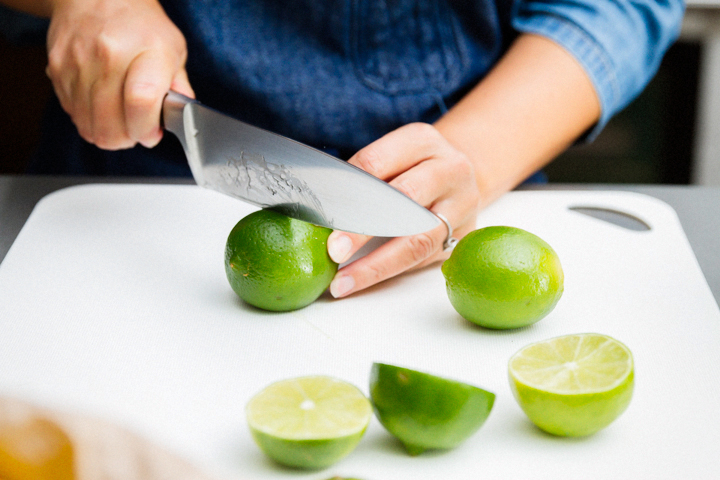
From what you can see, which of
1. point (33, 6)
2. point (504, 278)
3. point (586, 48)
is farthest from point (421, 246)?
point (33, 6)

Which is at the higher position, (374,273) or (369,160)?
(369,160)

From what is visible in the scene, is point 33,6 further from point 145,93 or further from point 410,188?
point 410,188

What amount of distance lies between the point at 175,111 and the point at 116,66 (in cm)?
13

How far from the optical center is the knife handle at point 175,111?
1.04 m

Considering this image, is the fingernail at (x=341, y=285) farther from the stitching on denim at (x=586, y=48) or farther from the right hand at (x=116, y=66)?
the stitching on denim at (x=586, y=48)

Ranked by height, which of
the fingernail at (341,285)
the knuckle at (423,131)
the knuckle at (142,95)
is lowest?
the fingernail at (341,285)

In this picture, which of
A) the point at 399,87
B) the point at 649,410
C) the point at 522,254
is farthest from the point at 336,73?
the point at 649,410

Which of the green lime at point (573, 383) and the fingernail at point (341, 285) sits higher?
the green lime at point (573, 383)

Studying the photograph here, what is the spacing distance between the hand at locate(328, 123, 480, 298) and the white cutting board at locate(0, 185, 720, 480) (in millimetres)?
42

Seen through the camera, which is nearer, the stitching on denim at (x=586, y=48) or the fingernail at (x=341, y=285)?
the fingernail at (x=341, y=285)

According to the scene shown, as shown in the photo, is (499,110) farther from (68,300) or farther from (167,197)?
(68,300)

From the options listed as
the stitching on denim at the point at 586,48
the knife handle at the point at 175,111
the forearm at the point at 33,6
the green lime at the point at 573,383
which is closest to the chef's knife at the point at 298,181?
the knife handle at the point at 175,111

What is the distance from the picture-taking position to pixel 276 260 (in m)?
0.90

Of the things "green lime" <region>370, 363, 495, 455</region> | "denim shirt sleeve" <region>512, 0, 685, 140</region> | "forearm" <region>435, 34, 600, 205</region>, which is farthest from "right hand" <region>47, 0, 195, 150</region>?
"denim shirt sleeve" <region>512, 0, 685, 140</region>
